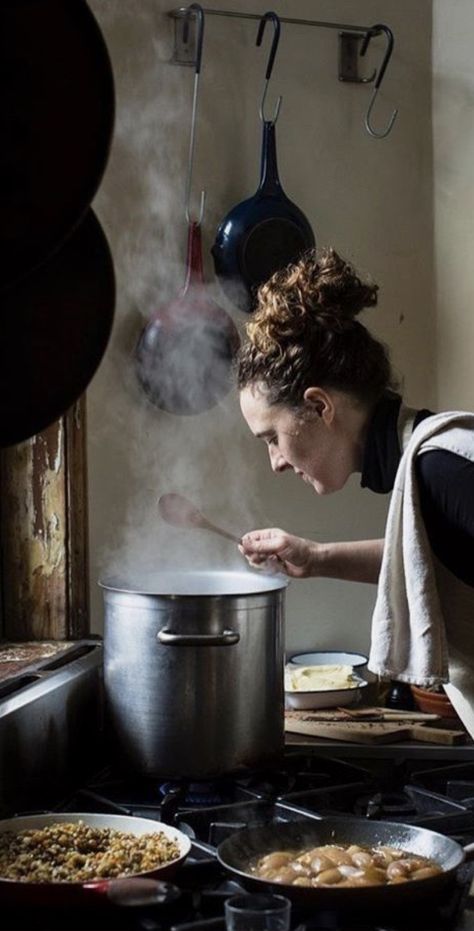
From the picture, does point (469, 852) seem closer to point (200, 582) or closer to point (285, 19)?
point (200, 582)

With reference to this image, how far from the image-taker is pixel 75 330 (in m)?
1.04

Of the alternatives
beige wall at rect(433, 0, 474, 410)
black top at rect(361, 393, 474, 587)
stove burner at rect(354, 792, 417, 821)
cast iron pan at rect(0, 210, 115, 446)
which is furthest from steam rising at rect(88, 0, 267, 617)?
cast iron pan at rect(0, 210, 115, 446)

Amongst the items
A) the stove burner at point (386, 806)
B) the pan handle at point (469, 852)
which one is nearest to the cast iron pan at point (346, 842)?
the pan handle at point (469, 852)

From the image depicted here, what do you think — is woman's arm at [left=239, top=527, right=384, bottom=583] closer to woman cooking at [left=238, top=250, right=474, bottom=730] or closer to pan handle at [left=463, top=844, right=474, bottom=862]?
woman cooking at [left=238, top=250, right=474, bottom=730]

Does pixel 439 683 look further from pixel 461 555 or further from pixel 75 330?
pixel 75 330

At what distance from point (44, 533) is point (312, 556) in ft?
1.86

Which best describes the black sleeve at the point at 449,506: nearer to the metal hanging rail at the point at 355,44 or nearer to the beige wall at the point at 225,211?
the beige wall at the point at 225,211

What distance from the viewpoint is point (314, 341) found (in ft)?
5.92

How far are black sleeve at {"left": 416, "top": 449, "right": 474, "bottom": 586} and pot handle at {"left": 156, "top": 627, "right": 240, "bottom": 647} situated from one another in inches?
13.9

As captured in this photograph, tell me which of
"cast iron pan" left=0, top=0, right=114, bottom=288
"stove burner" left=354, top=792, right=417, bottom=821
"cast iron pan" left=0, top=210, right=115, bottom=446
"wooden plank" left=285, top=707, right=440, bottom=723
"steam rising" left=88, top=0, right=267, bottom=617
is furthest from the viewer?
"steam rising" left=88, top=0, right=267, bottom=617

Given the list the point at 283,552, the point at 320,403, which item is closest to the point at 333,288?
the point at 320,403

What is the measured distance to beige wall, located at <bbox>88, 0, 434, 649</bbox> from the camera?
95.4 inches

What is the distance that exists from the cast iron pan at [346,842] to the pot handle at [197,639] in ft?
1.04

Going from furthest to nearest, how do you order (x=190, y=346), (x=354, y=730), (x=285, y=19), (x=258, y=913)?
1. (x=285, y=19)
2. (x=190, y=346)
3. (x=354, y=730)
4. (x=258, y=913)
